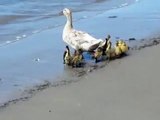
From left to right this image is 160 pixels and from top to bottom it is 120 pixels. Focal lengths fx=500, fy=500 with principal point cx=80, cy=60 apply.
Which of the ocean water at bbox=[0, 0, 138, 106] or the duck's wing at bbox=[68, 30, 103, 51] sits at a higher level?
the duck's wing at bbox=[68, 30, 103, 51]

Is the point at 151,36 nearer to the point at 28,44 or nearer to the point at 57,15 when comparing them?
the point at 28,44

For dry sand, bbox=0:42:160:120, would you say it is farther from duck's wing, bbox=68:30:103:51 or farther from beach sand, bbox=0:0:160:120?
duck's wing, bbox=68:30:103:51

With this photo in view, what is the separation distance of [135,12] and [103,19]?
5.72 ft

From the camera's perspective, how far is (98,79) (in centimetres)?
922

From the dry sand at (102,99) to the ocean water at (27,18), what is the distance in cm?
69

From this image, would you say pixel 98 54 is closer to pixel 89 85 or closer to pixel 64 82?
pixel 64 82

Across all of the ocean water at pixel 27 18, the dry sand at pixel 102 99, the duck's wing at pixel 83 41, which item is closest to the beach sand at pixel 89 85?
the dry sand at pixel 102 99

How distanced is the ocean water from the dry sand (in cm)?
69

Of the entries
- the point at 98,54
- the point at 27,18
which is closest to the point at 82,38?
the point at 98,54

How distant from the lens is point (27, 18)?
18078 mm

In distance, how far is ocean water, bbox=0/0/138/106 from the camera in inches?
369

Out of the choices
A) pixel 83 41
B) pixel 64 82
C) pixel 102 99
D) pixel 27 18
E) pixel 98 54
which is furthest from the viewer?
pixel 27 18

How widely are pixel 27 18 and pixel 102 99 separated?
34.7ft

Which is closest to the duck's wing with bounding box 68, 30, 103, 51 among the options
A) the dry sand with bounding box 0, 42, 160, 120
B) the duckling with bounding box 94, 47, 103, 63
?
the duckling with bounding box 94, 47, 103, 63
